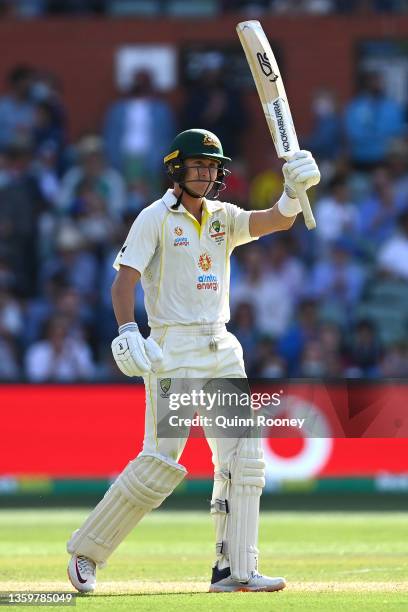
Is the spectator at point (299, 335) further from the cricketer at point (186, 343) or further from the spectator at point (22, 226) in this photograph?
the cricketer at point (186, 343)

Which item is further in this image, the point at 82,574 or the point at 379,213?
the point at 379,213

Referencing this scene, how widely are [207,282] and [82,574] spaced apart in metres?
1.43

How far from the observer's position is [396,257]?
1405 cm

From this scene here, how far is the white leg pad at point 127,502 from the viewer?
21.6ft

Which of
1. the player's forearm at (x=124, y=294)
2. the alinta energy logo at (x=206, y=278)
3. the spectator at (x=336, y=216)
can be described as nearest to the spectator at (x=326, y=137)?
the spectator at (x=336, y=216)

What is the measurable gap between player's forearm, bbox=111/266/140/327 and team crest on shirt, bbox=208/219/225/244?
437 millimetres

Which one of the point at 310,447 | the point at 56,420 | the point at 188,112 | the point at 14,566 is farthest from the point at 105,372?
the point at 14,566

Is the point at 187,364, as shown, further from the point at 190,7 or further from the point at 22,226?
the point at 190,7

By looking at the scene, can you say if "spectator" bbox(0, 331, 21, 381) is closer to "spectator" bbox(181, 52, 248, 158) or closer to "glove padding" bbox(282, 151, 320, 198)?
"spectator" bbox(181, 52, 248, 158)

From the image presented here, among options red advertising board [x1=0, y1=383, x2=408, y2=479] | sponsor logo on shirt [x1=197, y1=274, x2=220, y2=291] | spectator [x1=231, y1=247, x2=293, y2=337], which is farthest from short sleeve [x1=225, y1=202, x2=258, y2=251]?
spectator [x1=231, y1=247, x2=293, y2=337]

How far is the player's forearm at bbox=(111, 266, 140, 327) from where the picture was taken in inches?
258

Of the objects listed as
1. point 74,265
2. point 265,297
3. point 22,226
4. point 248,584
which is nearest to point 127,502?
point 248,584

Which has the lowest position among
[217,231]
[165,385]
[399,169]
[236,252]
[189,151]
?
[165,385]

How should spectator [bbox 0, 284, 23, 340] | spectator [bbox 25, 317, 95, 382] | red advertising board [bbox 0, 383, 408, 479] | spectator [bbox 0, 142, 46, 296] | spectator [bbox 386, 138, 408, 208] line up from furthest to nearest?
spectator [bbox 386, 138, 408, 208] → spectator [bbox 0, 142, 46, 296] → spectator [bbox 0, 284, 23, 340] → spectator [bbox 25, 317, 95, 382] → red advertising board [bbox 0, 383, 408, 479]
